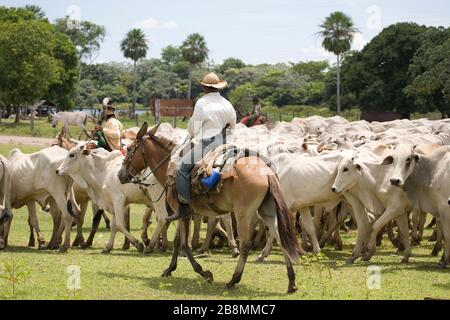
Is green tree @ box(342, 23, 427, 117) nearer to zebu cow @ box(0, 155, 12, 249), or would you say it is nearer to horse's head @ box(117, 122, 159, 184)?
zebu cow @ box(0, 155, 12, 249)

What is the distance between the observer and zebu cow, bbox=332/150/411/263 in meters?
14.0

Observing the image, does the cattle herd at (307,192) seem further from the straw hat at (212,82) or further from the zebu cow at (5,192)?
the straw hat at (212,82)

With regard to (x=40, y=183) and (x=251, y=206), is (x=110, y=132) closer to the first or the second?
(x=40, y=183)

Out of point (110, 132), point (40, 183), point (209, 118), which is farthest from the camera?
point (110, 132)

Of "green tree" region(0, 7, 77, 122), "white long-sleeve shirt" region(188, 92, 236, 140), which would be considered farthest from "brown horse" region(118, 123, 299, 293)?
"green tree" region(0, 7, 77, 122)

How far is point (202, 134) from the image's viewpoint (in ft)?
39.0

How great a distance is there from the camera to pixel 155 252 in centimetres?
1506

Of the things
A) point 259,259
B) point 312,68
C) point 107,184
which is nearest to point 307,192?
point 259,259

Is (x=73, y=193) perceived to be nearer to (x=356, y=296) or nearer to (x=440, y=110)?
(x=356, y=296)

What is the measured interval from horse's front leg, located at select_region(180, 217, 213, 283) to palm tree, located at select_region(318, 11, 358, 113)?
189 ft

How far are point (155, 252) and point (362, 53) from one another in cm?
5108

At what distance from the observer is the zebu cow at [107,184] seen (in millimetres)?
14953

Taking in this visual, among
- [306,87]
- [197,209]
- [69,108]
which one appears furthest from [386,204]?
[306,87]

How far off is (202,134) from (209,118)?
0.27 metres
